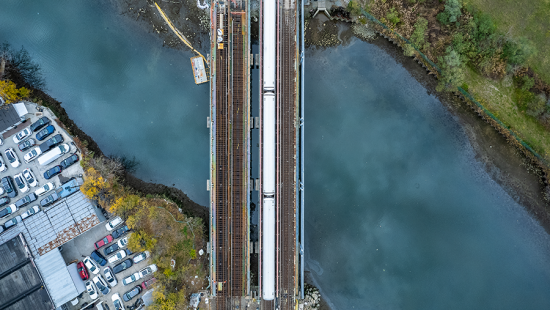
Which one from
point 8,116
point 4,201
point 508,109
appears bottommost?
point 4,201

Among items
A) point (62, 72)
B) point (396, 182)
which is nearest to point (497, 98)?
point (396, 182)

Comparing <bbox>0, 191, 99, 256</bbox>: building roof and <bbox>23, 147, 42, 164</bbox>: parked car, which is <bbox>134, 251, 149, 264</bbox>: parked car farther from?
<bbox>23, 147, 42, 164</bbox>: parked car

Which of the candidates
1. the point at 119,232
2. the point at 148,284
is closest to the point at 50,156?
the point at 119,232

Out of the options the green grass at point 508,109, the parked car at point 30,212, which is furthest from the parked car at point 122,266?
the green grass at point 508,109

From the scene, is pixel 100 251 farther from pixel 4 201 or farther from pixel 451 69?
pixel 451 69

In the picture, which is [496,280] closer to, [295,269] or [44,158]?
[295,269]
